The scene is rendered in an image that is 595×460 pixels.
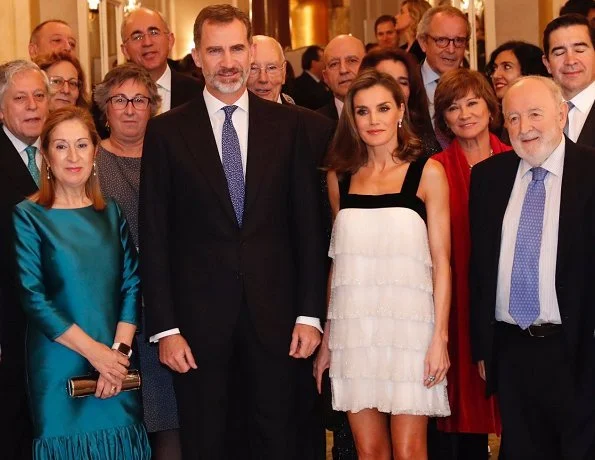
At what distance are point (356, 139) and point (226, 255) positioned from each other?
687 mm

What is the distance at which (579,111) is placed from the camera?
16.0 feet

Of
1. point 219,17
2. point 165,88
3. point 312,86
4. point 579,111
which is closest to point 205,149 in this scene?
point 219,17

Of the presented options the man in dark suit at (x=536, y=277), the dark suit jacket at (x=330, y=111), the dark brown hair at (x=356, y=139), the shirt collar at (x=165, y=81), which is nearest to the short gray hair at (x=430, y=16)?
the dark suit jacket at (x=330, y=111)

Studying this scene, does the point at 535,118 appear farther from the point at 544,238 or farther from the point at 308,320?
the point at 308,320

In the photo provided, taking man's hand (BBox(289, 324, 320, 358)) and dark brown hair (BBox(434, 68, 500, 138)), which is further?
dark brown hair (BBox(434, 68, 500, 138))

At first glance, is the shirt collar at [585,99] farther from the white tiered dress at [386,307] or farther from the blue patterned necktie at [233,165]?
the blue patterned necktie at [233,165]

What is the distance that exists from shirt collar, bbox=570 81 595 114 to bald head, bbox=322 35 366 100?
5.55ft

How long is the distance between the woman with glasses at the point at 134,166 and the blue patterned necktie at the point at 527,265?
1511 millimetres

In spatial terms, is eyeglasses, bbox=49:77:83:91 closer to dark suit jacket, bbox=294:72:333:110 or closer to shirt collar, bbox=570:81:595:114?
shirt collar, bbox=570:81:595:114

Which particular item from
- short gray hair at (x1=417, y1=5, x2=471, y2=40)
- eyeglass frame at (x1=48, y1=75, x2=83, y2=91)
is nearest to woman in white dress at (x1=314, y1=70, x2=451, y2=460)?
eyeglass frame at (x1=48, y1=75, x2=83, y2=91)

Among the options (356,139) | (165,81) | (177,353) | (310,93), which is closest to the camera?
(177,353)

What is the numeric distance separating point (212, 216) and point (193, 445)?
827 millimetres

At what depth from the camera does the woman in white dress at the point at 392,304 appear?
13.4 ft

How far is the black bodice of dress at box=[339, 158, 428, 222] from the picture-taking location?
4.11 metres
